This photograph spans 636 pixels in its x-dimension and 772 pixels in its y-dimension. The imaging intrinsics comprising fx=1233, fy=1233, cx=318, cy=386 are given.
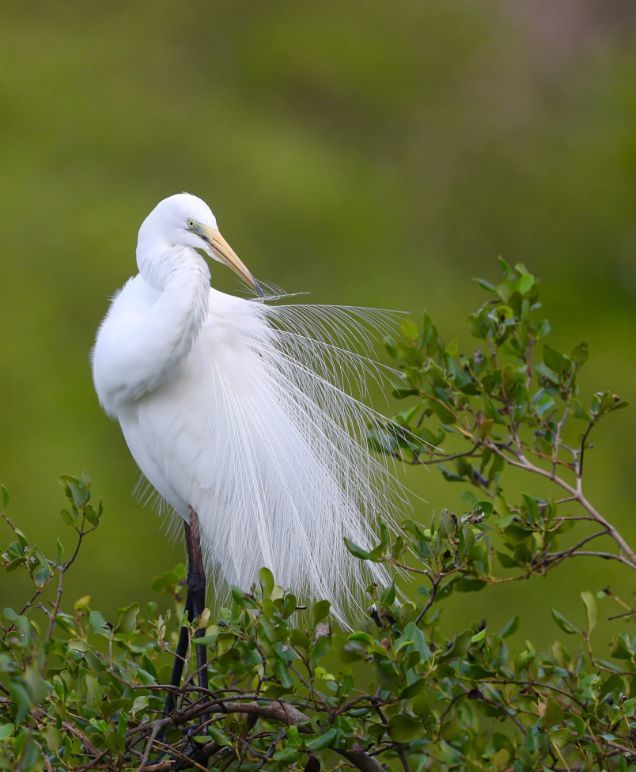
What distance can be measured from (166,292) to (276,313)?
0.97ft

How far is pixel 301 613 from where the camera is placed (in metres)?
2.15

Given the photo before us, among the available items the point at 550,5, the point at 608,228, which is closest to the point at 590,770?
the point at 608,228

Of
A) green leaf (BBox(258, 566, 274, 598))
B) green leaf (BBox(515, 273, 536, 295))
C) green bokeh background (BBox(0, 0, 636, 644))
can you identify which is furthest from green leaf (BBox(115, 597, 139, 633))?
green bokeh background (BBox(0, 0, 636, 644))

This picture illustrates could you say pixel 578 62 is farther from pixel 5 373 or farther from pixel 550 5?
pixel 5 373

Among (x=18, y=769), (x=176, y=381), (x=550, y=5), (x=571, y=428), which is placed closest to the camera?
(x=18, y=769)

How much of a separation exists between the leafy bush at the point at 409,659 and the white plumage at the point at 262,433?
1.11 feet

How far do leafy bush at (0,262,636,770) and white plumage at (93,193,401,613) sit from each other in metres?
0.34

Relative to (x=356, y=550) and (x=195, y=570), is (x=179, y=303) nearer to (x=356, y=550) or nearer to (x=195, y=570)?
(x=195, y=570)

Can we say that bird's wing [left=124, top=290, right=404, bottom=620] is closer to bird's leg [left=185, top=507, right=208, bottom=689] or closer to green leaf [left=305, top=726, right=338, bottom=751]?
bird's leg [left=185, top=507, right=208, bottom=689]

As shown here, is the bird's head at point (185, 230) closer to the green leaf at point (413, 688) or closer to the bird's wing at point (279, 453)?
the bird's wing at point (279, 453)

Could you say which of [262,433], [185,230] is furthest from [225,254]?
[262,433]

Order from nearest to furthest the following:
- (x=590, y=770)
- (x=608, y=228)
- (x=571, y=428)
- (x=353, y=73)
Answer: (x=590, y=770)
(x=571, y=428)
(x=608, y=228)
(x=353, y=73)

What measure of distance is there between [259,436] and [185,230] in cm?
42

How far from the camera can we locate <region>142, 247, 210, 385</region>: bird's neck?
201 cm
